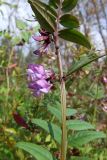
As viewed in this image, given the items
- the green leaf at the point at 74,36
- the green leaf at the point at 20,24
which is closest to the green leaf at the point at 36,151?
the green leaf at the point at 74,36

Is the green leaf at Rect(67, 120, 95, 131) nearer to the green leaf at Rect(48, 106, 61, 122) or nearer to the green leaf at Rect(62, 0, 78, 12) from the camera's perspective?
the green leaf at Rect(48, 106, 61, 122)

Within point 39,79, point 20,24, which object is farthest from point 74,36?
point 20,24

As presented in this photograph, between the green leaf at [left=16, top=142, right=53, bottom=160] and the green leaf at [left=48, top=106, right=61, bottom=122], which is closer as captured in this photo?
the green leaf at [left=16, top=142, right=53, bottom=160]

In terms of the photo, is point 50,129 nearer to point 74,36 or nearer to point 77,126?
point 77,126

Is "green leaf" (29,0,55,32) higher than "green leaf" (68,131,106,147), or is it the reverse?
"green leaf" (29,0,55,32)

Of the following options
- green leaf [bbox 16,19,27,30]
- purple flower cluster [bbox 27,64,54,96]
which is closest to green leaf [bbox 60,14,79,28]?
purple flower cluster [bbox 27,64,54,96]

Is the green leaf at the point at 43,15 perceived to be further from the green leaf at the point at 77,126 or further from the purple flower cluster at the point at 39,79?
the green leaf at the point at 77,126
